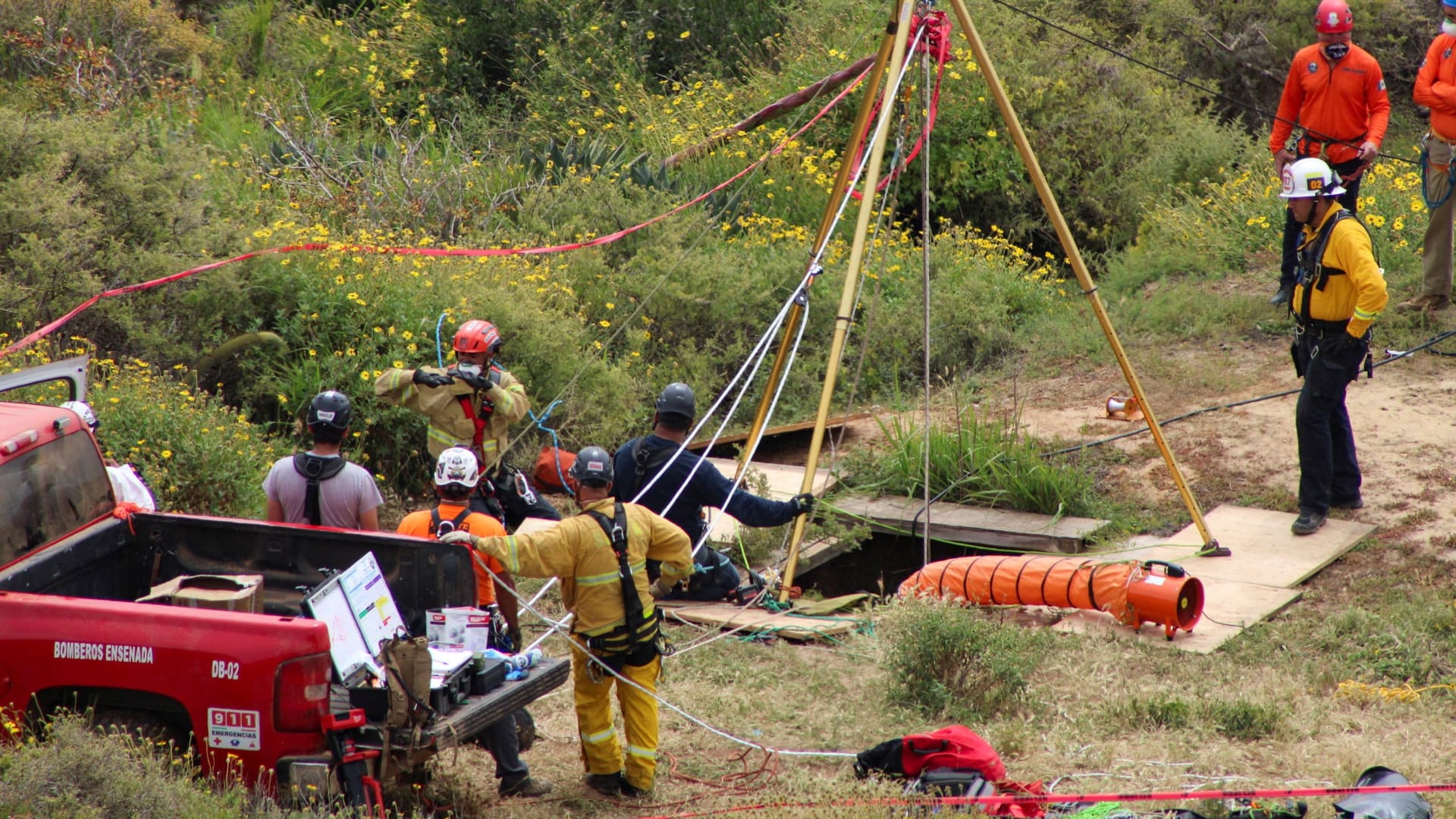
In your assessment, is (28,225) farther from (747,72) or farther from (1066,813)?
(747,72)

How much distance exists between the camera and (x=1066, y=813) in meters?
5.03

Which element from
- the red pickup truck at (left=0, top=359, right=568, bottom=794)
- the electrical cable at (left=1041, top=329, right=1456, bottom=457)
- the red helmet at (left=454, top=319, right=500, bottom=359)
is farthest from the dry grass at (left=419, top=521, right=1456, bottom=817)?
the electrical cable at (left=1041, top=329, right=1456, bottom=457)

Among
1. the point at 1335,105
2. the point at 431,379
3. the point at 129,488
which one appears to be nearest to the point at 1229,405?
the point at 1335,105

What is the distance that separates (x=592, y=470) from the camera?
5465 mm

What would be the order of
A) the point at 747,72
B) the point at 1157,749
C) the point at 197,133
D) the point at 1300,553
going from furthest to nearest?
the point at 747,72
the point at 197,133
the point at 1300,553
the point at 1157,749

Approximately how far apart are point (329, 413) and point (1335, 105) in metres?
7.87

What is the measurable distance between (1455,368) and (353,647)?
9424mm

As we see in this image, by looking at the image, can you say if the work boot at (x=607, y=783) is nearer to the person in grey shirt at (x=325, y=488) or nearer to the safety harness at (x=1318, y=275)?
the person in grey shirt at (x=325, y=488)

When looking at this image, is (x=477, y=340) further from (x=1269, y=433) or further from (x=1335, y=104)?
(x=1335, y=104)

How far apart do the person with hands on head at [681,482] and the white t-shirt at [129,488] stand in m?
2.34

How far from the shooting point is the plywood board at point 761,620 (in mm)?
7633

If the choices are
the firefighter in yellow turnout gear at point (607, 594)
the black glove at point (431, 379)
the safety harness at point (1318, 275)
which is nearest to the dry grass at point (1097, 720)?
the firefighter in yellow turnout gear at point (607, 594)

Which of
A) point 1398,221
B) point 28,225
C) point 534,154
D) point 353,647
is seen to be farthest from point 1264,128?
point 353,647

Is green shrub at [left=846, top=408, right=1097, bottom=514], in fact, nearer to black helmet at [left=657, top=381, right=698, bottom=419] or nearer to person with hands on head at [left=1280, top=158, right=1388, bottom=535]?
person with hands on head at [left=1280, top=158, right=1388, bottom=535]
